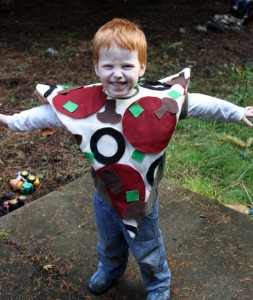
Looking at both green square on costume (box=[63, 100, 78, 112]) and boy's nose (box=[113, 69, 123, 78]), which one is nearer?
boy's nose (box=[113, 69, 123, 78])

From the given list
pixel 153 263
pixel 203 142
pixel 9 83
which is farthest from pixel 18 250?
pixel 9 83

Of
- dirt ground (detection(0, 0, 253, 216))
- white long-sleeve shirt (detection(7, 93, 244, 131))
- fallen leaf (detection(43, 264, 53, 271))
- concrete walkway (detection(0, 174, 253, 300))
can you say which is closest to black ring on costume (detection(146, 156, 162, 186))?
white long-sleeve shirt (detection(7, 93, 244, 131))

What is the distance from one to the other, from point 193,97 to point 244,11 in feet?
17.5

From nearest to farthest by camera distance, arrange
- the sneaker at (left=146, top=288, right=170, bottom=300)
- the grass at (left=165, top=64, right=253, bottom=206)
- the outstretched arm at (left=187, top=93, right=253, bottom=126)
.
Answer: the outstretched arm at (left=187, top=93, right=253, bottom=126) → the sneaker at (left=146, top=288, right=170, bottom=300) → the grass at (left=165, top=64, right=253, bottom=206)

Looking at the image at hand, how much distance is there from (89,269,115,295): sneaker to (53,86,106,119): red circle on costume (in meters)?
0.98

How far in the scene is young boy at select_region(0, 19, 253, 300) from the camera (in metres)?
1.95

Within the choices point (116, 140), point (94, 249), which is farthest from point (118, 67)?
point (94, 249)

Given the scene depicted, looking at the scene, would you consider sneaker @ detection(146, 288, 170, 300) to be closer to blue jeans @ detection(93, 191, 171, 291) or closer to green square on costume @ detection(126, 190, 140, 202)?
blue jeans @ detection(93, 191, 171, 291)

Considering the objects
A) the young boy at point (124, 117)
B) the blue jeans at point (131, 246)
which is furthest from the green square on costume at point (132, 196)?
the blue jeans at point (131, 246)

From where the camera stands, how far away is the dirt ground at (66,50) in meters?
4.03

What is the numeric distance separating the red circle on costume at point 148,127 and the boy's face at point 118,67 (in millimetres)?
122

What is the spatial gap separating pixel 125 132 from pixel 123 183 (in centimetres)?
24

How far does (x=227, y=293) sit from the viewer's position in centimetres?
259

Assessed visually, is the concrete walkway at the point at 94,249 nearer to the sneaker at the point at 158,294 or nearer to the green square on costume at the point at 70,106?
the sneaker at the point at 158,294
